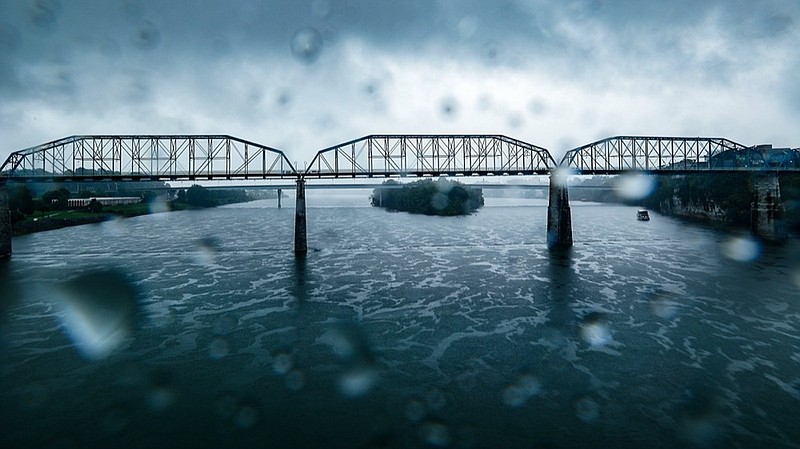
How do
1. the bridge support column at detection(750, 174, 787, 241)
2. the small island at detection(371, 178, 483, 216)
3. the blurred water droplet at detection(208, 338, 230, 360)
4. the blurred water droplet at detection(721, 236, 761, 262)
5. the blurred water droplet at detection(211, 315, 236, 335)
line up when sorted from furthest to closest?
the small island at detection(371, 178, 483, 216) → the bridge support column at detection(750, 174, 787, 241) → the blurred water droplet at detection(721, 236, 761, 262) → the blurred water droplet at detection(211, 315, 236, 335) → the blurred water droplet at detection(208, 338, 230, 360)

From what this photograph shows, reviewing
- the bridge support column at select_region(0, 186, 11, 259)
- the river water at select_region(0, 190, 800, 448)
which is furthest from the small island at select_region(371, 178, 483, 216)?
the bridge support column at select_region(0, 186, 11, 259)

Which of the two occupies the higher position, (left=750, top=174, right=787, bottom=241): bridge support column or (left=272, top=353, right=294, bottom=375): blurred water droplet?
(left=750, top=174, right=787, bottom=241): bridge support column

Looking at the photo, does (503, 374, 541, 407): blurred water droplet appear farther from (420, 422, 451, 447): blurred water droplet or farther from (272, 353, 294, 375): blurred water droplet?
(272, 353, 294, 375): blurred water droplet

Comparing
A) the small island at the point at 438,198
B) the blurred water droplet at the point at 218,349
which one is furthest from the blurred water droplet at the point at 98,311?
the small island at the point at 438,198

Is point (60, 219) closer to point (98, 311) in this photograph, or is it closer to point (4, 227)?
point (4, 227)

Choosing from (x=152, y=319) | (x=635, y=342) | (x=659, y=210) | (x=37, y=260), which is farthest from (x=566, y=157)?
(x=659, y=210)

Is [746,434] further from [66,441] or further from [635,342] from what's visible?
[66,441]
